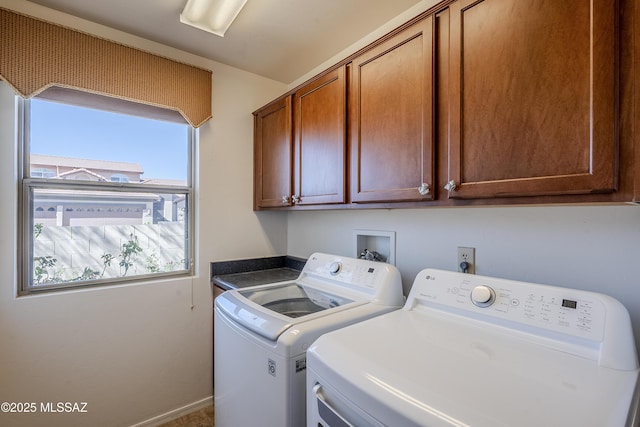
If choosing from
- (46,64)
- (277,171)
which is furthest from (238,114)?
(46,64)

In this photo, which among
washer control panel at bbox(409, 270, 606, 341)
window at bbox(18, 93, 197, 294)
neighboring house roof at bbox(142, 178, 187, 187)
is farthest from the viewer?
neighboring house roof at bbox(142, 178, 187, 187)

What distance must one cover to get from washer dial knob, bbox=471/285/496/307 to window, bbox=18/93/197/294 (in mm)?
1816

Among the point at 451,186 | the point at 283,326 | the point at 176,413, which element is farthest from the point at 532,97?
the point at 176,413

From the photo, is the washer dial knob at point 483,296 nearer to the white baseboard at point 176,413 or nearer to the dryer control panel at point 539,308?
the dryer control panel at point 539,308

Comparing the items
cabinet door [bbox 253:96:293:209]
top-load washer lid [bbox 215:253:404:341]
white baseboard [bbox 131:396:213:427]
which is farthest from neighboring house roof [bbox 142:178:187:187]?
white baseboard [bbox 131:396:213:427]

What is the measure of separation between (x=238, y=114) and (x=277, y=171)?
0.60 m

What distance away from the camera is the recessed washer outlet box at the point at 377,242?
5.67 ft

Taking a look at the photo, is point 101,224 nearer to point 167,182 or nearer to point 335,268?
point 167,182

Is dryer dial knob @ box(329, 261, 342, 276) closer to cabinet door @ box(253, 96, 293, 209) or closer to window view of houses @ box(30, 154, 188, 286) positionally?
cabinet door @ box(253, 96, 293, 209)

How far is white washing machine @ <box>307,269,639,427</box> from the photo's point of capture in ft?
2.13

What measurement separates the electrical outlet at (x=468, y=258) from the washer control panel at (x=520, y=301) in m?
0.20

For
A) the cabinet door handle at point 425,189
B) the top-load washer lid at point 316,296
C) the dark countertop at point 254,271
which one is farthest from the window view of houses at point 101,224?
the cabinet door handle at point 425,189

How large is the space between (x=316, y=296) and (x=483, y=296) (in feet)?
2.73

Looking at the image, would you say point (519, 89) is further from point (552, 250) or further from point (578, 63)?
point (552, 250)
